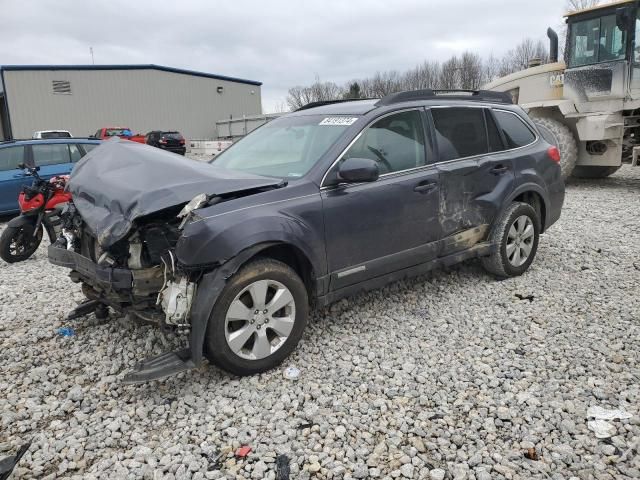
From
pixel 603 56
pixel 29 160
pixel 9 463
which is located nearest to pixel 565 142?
pixel 603 56

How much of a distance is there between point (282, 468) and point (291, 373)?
2.87 ft

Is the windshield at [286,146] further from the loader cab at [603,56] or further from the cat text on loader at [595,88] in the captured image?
the loader cab at [603,56]

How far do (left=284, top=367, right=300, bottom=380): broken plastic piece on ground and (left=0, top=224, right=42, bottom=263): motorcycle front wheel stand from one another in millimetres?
4907

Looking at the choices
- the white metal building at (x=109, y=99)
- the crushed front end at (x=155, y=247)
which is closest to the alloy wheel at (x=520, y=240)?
the crushed front end at (x=155, y=247)

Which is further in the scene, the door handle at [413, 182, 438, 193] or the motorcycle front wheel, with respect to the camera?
the motorcycle front wheel

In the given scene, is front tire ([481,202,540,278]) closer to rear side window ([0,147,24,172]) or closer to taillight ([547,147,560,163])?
taillight ([547,147,560,163])

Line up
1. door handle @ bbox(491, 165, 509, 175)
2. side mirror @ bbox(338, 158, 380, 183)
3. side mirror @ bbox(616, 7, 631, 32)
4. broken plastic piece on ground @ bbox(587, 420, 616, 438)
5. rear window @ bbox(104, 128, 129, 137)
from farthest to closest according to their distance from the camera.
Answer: rear window @ bbox(104, 128, 129, 137) < side mirror @ bbox(616, 7, 631, 32) < door handle @ bbox(491, 165, 509, 175) < side mirror @ bbox(338, 158, 380, 183) < broken plastic piece on ground @ bbox(587, 420, 616, 438)

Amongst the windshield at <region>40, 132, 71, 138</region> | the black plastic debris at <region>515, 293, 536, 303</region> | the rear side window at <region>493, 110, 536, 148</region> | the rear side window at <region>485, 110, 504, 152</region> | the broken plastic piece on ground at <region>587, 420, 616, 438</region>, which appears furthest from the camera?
the windshield at <region>40, 132, 71, 138</region>

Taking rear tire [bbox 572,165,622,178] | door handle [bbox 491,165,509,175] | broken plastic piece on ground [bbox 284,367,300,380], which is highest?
door handle [bbox 491,165,509,175]

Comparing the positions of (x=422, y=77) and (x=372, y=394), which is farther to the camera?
(x=422, y=77)

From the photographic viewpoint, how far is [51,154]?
9547 mm

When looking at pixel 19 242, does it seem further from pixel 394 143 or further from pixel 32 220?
pixel 394 143

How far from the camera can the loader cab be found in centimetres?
867

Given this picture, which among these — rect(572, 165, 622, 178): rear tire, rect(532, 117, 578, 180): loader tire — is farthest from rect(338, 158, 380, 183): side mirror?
rect(572, 165, 622, 178): rear tire
